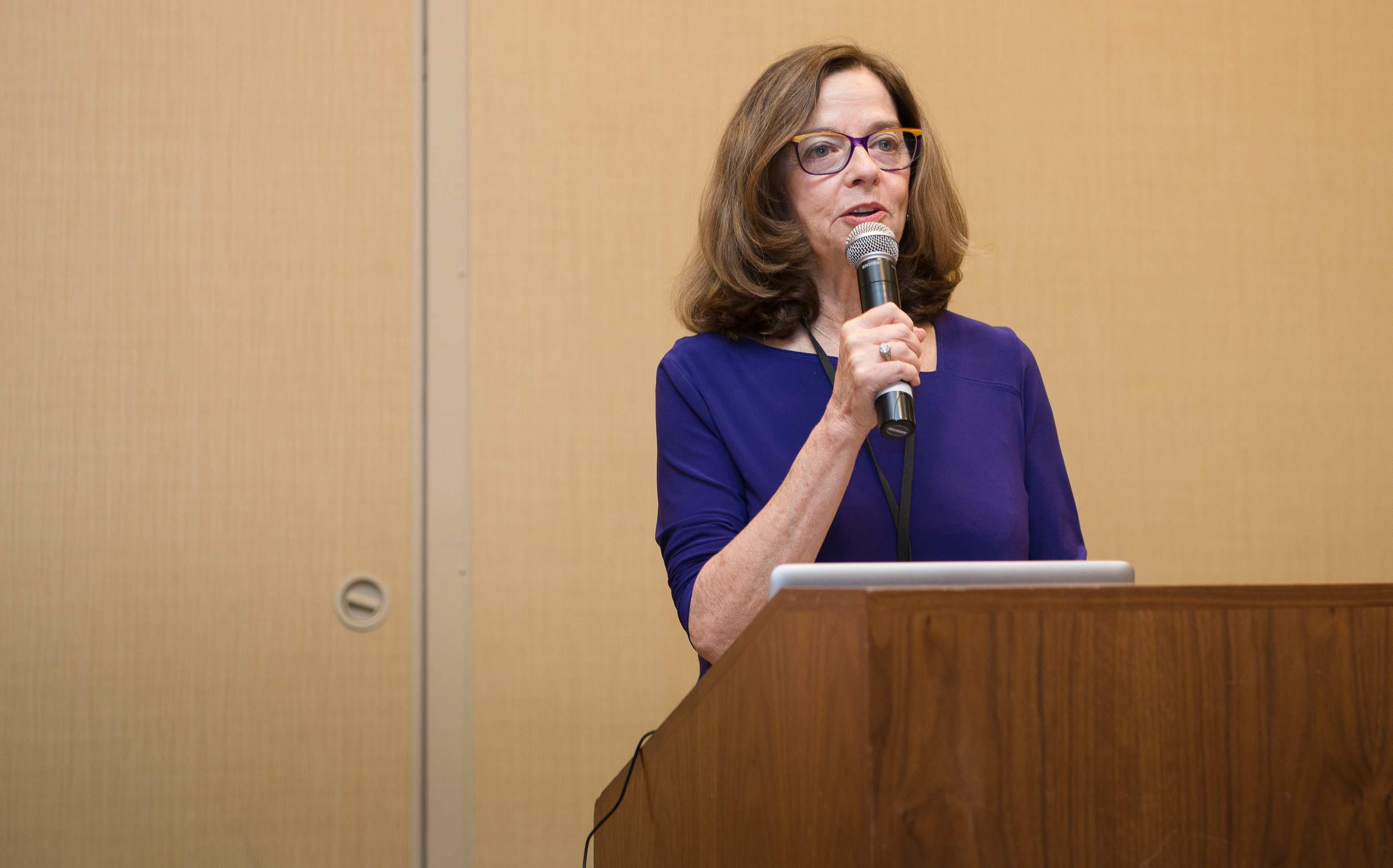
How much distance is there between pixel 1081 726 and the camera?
25.2 inches

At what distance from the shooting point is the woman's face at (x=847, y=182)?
1.33 meters

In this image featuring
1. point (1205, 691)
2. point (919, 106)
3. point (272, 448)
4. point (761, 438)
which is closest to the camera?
point (1205, 691)

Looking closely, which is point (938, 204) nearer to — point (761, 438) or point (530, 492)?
point (761, 438)

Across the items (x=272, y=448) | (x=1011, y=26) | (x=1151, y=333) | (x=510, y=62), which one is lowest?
(x=272, y=448)

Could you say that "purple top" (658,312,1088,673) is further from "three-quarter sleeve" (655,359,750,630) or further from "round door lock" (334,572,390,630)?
"round door lock" (334,572,390,630)

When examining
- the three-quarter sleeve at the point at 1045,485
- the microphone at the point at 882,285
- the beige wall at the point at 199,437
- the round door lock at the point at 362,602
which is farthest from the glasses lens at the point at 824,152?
→ the round door lock at the point at 362,602

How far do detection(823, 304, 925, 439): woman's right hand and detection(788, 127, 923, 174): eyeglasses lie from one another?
1.35ft

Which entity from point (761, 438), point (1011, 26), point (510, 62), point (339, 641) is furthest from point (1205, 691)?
point (1011, 26)

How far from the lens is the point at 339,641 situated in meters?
2.01

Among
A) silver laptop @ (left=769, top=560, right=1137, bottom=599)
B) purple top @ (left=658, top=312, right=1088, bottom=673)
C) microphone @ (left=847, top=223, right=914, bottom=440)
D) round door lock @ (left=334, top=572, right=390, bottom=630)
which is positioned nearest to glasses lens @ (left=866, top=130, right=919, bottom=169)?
microphone @ (left=847, top=223, right=914, bottom=440)

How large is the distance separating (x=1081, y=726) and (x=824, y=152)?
90cm

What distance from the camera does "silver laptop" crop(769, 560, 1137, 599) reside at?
72 centimetres

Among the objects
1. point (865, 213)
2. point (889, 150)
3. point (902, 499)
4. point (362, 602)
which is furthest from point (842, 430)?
point (362, 602)

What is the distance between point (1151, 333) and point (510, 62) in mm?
1392
